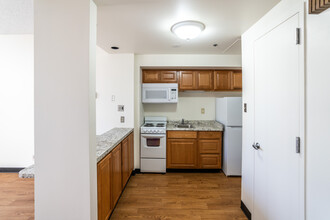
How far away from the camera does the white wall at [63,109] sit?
129 cm

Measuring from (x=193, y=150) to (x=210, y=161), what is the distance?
41 centimetres

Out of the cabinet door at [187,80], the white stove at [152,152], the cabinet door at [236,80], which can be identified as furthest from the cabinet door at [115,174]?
the cabinet door at [236,80]

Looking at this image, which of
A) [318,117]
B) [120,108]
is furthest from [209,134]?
[318,117]

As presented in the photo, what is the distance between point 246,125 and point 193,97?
6.16 ft

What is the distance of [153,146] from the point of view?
3.13m

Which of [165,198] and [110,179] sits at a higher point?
[110,179]

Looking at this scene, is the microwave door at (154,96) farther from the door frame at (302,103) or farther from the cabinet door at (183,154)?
the door frame at (302,103)

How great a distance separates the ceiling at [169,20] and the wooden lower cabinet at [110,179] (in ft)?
5.07

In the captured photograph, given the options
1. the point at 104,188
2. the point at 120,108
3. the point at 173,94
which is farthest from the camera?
the point at 173,94

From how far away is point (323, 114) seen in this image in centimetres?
99

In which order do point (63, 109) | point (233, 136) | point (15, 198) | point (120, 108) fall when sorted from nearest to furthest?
point (63, 109), point (15, 198), point (233, 136), point (120, 108)

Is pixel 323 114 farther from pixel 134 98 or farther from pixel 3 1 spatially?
pixel 3 1

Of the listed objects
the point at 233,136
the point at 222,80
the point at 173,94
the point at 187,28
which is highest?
the point at 187,28

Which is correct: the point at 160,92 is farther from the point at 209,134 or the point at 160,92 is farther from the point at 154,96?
the point at 209,134
